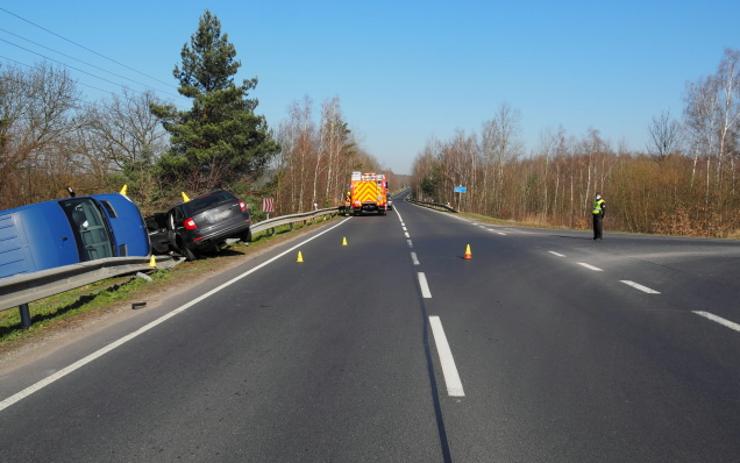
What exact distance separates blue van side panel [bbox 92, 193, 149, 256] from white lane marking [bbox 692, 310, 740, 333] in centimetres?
1088

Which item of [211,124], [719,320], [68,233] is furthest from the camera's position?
[211,124]

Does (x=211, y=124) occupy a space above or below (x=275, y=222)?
above

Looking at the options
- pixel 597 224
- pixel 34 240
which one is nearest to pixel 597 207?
pixel 597 224

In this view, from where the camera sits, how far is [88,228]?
1118cm

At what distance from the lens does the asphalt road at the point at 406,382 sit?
362 cm

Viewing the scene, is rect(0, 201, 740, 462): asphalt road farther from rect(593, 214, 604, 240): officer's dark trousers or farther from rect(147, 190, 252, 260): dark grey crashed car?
rect(593, 214, 604, 240): officer's dark trousers

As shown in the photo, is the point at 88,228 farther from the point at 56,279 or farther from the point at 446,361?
the point at 446,361

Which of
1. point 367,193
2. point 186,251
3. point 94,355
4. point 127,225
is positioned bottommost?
point 94,355

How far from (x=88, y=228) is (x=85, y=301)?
2.06 metres

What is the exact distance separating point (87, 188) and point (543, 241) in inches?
771

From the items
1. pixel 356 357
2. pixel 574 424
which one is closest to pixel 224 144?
pixel 356 357

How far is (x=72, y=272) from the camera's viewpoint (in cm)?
849

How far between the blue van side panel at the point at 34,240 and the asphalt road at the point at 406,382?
285cm

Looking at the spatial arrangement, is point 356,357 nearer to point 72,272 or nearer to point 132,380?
point 132,380
